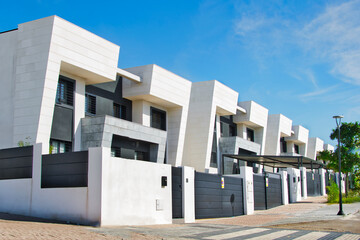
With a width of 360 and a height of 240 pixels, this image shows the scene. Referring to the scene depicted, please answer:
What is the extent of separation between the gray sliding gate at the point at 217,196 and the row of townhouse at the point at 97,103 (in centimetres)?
377

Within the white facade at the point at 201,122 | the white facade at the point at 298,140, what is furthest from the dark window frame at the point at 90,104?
the white facade at the point at 298,140

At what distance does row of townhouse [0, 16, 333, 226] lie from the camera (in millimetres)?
21250

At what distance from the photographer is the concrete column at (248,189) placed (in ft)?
79.1

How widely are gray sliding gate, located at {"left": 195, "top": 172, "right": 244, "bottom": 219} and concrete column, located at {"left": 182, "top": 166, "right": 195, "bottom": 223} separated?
703mm

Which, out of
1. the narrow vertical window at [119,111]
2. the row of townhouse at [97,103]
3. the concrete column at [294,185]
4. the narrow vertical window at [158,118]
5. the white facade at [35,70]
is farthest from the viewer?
the concrete column at [294,185]

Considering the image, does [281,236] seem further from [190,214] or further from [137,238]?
[190,214]

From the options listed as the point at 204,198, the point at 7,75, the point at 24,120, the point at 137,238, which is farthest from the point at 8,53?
the point at 137,238

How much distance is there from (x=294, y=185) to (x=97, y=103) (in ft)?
59.1

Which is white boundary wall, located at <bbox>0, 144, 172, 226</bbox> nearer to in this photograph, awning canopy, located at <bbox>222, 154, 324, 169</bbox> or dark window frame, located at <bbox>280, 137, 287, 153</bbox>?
awning canopy, located at <bbox>222, 154, 324, 169</bbox>

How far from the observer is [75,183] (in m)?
14.2

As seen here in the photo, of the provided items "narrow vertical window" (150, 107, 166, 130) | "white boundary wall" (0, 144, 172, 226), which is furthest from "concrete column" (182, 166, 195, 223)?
"narrow vertical window" (150, 107, 166, 130)

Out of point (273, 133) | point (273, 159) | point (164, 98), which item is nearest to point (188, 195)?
point (164, 98)

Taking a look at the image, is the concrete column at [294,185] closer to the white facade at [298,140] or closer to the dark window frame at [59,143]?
the dark window frame at [59,143]

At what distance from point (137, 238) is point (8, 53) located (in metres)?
15.8
